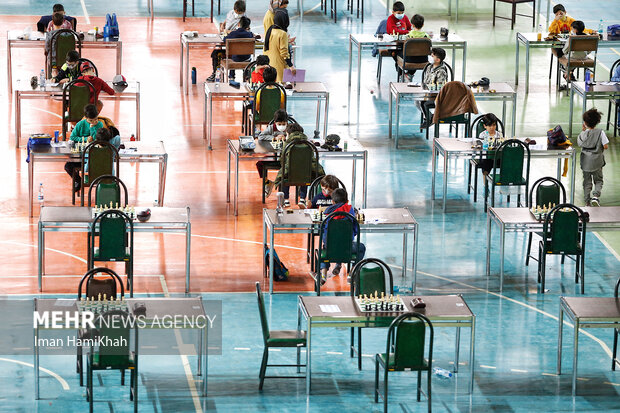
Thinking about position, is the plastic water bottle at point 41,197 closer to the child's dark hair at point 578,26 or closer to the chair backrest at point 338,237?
the chair backrest at point 338,237

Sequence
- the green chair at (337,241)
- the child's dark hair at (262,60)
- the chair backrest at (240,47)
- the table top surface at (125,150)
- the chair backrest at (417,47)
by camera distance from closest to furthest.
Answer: the green chair at (337,241), the table top surface at (125,150), the child's dark hair at (262,60), the chair backrest at (240,47), the chair backrest at (417,47)

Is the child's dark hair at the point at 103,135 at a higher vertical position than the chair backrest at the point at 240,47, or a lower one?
lower

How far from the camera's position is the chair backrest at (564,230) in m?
14.0

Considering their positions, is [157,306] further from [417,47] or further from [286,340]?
[417,47]

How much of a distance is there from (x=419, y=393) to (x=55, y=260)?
5.56 meters

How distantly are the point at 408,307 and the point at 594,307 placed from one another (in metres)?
1.92

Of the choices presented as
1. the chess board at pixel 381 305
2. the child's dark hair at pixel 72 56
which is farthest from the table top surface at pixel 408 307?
the child's dark hair at pixel 72 56

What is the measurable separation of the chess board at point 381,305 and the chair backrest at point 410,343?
66cm

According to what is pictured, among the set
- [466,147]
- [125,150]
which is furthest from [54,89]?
[466,147]

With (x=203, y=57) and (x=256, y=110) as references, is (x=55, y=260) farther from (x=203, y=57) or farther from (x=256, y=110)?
(x=203, y=57)

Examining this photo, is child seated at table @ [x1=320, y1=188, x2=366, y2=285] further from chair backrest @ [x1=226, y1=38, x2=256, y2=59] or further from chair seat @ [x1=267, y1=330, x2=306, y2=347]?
chair backrest @ [x1=226, y1=38, x2=256, y2=59]

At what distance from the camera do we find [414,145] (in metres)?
20.2

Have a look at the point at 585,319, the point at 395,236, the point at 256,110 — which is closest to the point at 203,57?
the point at 256,110

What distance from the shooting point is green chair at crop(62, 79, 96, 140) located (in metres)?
18.3
